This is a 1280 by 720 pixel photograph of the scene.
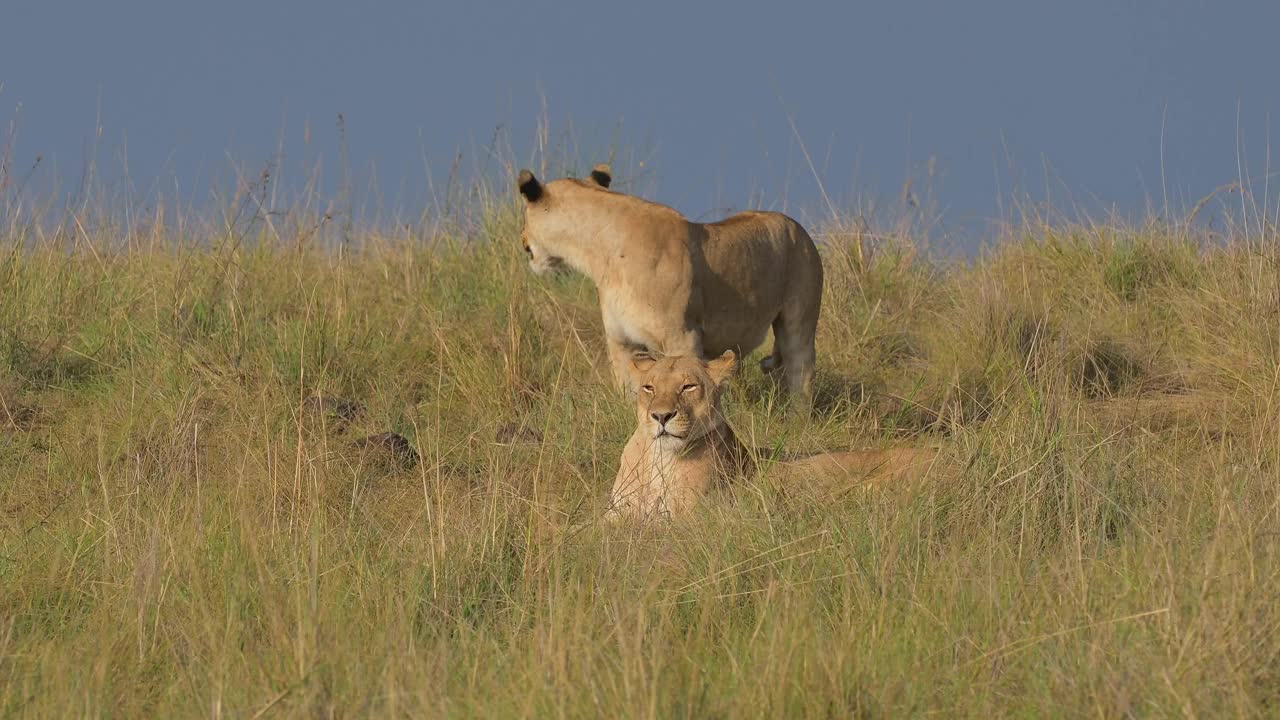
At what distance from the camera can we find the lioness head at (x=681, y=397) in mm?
5809

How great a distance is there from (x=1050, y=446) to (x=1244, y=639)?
1.67 m

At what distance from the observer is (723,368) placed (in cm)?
595

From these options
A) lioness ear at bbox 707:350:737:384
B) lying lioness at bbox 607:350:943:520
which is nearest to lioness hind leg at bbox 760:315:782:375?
lying lioness at bbox 607:350:943:520

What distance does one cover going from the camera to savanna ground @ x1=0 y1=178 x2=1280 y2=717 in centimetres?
395

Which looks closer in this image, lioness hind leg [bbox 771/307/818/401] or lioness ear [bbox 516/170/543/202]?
lioness ear [bbox 516/170/543/202]

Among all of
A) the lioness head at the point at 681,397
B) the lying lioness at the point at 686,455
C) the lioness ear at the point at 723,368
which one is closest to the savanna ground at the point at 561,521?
the lying lioness at the point at 686,455

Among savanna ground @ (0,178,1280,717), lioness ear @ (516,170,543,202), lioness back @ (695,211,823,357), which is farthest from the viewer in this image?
lioness ear @ (516,170,543,202)

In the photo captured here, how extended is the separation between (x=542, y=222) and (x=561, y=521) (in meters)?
2.53

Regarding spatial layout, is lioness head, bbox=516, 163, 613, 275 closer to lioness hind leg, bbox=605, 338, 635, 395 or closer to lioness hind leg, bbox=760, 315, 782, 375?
lioness hind leg, bbox=605, 338, 635, 395

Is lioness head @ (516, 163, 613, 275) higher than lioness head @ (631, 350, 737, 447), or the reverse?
lioness head @ (516, 163, 613, 275)

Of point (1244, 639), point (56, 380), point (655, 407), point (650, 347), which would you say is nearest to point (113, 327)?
point (56, 380)

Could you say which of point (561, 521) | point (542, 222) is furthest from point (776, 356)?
point (561, 521)

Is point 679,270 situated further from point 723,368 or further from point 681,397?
point 681,397

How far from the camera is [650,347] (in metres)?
7.57
